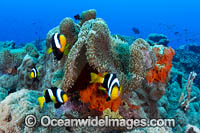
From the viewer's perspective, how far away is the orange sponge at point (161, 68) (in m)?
3.76

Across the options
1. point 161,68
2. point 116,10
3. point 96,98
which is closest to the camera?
point 96,98

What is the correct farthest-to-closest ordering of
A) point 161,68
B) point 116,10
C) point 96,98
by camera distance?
1. point 116,10
2. point 161,68
3. point 96,98

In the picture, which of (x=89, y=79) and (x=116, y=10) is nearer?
(x=89, y=79)

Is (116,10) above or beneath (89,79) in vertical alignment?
above

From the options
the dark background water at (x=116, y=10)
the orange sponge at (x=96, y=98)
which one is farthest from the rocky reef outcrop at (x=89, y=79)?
the dark background water at (x=116, y=10)

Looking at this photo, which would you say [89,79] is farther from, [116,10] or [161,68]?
[116,10]

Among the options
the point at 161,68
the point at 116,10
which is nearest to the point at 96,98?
the point at 161,68

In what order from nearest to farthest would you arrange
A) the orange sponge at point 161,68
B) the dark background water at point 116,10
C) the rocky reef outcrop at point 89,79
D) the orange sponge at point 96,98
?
the rocky reef outcrop at point 89,79 < the orange sponge at point 96,98 < the orange sponge at point 161,68 < the dark background water at point 116,10

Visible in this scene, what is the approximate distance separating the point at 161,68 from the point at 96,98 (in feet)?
5.76

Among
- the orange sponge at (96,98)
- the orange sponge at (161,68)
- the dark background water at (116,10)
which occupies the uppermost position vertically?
the dark background water at (116,10)

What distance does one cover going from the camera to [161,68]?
3814 mm

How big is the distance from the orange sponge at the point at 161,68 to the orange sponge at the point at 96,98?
1197mm

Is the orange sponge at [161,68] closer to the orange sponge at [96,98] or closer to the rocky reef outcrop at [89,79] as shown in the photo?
the rocky reef outcrop at [89,79]

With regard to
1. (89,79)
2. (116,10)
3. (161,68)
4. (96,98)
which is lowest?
(96,98)
